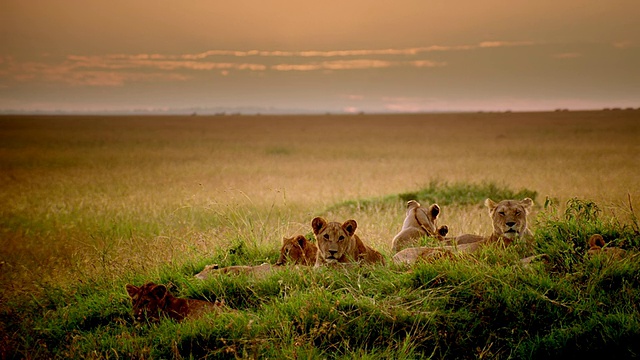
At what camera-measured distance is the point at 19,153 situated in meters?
41.7

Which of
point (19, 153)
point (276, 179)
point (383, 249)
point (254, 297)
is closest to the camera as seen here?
point (254, 297)

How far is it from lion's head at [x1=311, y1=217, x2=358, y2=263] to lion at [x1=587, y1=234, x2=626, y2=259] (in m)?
2.65

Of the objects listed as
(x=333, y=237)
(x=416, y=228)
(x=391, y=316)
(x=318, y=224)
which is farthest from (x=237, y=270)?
(x=416, y=228)

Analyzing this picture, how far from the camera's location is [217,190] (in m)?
20.0

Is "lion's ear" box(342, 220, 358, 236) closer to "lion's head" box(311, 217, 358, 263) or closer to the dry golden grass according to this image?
"lion's head" box(311, 217, 358, 263)

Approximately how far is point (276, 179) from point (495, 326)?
2208 cm

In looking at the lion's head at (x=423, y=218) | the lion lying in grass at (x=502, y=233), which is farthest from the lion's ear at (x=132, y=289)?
the lion's head at (x=423, y=218)

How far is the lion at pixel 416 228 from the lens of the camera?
837 cm

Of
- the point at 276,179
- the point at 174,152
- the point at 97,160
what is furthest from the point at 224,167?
the point at 174,152

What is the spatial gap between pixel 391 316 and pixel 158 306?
2.36 m

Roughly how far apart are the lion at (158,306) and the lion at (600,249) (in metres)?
4.08

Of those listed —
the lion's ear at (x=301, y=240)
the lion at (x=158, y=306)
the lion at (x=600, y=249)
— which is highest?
the lion at (x=600, y=249)

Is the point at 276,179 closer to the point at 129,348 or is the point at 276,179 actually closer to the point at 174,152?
the point at 174,152

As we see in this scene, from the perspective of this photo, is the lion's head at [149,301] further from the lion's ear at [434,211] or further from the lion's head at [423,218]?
the lion's ear at [434,211]
